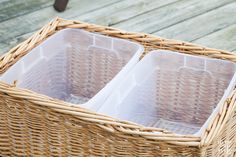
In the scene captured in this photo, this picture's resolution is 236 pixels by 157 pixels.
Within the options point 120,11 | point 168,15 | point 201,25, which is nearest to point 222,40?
point 201,25

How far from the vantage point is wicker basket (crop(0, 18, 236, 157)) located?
122 cm

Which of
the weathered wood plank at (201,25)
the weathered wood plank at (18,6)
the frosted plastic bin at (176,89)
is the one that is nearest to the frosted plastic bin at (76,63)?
the frosted plastic bin at (176,89)

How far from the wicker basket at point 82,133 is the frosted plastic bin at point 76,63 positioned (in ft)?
0.33

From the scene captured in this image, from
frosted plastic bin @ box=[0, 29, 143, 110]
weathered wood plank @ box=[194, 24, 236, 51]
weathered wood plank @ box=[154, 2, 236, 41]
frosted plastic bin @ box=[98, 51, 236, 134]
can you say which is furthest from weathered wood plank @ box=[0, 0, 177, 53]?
frosted plastic bin @ box=[98, 51, 236, 134]

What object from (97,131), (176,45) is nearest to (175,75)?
(176,45)

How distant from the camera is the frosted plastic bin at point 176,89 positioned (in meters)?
1.50

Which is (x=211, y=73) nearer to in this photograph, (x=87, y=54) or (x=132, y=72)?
A: (x=132, y=72)

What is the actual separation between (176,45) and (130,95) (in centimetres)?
19

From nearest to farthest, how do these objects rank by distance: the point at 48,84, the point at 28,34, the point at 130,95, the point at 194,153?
the point at 194,153, the point at 130,95, the point at 48,84, the point at 28,34

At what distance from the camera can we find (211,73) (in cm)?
152

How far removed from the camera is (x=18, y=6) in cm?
237

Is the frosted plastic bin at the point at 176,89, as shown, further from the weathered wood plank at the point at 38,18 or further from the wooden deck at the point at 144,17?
the weathered wood plank at the point at 38,18

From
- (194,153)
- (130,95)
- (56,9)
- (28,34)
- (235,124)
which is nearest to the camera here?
(194,153)

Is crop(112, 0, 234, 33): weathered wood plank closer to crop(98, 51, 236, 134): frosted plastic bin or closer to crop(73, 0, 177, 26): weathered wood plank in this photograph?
crop(73, 0, 177, 26): weathered wood plank
